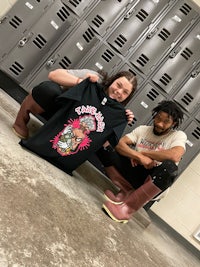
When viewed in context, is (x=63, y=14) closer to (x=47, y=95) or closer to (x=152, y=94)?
(x=152, y=94)

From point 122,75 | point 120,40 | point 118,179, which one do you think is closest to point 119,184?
point 118,179

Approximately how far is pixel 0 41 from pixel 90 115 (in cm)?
184

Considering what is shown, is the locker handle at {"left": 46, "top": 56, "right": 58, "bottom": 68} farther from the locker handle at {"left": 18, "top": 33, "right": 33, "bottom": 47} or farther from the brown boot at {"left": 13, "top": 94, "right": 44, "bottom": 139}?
the brown boot at {"left": 13, "top": 94, "right": 44, "bottom": 139}

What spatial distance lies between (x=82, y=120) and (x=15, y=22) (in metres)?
1.87

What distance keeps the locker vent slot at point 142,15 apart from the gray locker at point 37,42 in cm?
66

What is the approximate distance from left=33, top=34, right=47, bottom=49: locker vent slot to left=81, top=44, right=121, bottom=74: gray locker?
0.45 metres

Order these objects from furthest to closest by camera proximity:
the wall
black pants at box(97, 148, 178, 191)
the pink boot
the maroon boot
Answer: the wall, black pants at box(97, 148, 178, 191), the maroon boot, the pink boot

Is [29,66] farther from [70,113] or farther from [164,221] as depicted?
[164,221]

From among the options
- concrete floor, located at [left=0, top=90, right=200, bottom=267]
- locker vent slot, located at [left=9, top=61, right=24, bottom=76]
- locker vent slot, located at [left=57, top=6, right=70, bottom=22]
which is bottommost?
concrete floor, located at [left=0, top=90, right=200, bottom=267]

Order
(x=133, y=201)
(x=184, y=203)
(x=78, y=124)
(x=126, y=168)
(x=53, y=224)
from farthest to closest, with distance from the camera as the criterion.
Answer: (x=184, y=203)
(x=126, y=168)
(x=133, y=201)
(x=78, y=124)
(x=53, y=224)

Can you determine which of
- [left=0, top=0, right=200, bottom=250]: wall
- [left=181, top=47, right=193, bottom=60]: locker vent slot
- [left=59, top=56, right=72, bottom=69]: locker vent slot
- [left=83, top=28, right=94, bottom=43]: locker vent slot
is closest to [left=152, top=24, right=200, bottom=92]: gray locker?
[left=181, top=47, right=193, bottom=60]: locker vent slot

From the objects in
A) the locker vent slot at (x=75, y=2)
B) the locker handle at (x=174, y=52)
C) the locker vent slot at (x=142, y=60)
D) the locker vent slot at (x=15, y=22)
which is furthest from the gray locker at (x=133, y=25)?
the locker vent slot at (x=15, y=22)

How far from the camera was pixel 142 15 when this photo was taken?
357cm

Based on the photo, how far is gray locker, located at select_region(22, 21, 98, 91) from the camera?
11.6 ft
